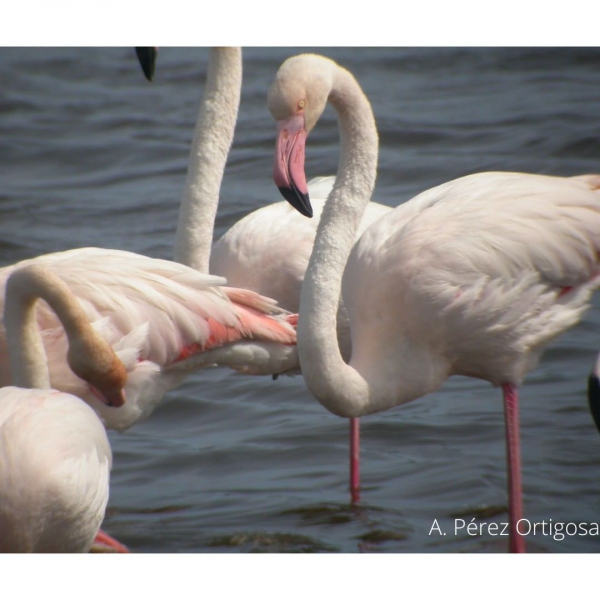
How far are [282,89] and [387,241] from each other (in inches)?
28.1

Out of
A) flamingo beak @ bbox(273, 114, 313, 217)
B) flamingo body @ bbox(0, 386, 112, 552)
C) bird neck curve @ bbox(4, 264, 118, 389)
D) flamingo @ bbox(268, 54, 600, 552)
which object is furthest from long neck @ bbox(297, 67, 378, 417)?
flamingo body @ bbox(0, 386, 112, 552)

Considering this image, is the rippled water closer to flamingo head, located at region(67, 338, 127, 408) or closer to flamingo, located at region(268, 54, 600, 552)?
flamingo, located at region(268, 54, 600, 552)

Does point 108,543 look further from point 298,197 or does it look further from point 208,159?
point 208,159

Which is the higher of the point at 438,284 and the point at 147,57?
the point at 147,57

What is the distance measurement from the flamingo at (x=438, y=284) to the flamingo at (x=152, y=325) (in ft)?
1.53

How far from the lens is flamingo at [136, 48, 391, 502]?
420 cm

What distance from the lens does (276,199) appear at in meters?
5.74

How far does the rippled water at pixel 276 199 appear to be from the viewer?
3.75 meters

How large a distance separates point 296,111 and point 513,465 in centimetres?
139

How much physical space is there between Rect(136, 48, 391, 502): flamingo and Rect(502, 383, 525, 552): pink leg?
2.38ft

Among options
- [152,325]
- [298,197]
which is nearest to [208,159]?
[152,325]
